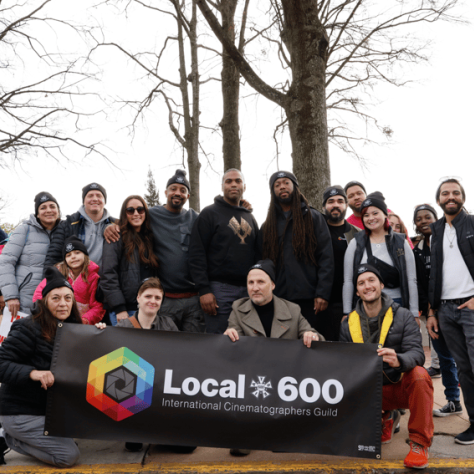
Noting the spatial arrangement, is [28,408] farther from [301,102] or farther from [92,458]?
[301,102]

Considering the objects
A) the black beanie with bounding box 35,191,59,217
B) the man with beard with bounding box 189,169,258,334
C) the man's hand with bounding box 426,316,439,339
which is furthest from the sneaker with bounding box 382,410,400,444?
the black beanie with bounding box 35,191,59,217

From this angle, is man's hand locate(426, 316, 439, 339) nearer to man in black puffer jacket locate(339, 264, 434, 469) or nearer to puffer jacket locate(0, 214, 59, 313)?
man in black puffer jacket locate(339, 264, 434, 469)

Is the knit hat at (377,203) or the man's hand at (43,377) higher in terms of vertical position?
the knit hat at (377,203)

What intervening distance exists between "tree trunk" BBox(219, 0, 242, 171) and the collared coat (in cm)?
573

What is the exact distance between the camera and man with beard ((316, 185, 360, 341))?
4805 millimetres

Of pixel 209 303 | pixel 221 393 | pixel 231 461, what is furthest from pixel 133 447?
pixel 209 303

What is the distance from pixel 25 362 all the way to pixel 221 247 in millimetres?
2162

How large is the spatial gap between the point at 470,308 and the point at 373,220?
120 centimetres

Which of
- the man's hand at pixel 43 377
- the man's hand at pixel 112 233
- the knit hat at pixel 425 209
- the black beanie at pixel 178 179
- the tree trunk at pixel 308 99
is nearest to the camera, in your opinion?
the man's hand at pixel 43 377

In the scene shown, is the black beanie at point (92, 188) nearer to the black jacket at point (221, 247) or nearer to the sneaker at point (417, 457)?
the black jacket at point (221, 247)

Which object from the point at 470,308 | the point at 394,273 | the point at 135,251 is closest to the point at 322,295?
the point at 394,273

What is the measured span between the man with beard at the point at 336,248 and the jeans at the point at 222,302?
36.9 inches

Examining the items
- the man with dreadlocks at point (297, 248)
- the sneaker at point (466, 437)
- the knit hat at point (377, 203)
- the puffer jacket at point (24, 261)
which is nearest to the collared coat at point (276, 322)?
the man with dreadlocks at point (297, 248)

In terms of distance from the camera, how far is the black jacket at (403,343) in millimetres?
3580
